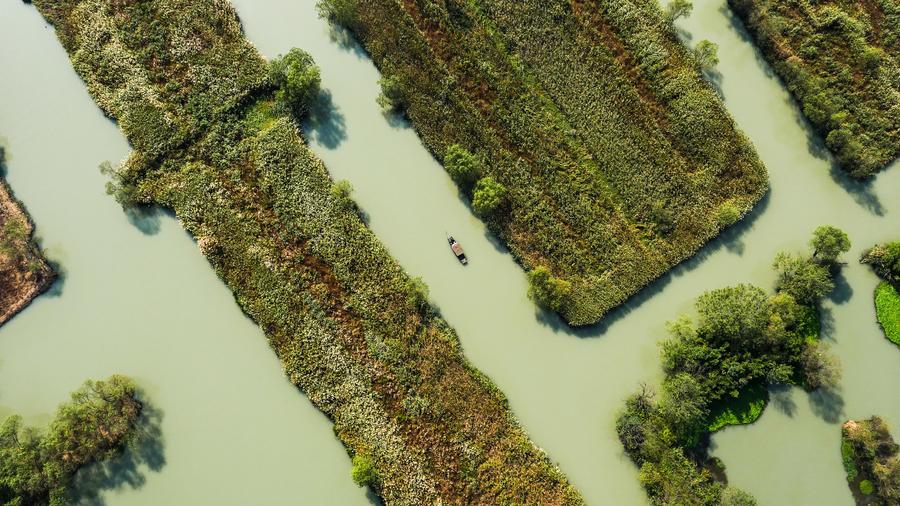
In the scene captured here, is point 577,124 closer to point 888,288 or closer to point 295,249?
point 295,249

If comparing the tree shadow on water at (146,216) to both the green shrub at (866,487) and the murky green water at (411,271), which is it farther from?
the green shrub at (866,487)

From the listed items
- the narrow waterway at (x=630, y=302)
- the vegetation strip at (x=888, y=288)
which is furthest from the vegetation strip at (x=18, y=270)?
the vegetation strip at (x=888, y=288)

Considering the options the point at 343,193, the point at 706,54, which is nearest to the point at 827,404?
the point at 706,54

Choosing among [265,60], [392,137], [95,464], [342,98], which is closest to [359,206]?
[392,137]

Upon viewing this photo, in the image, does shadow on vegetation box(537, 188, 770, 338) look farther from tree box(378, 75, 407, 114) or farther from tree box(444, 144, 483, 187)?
tree box(378, 75, 407, 114)

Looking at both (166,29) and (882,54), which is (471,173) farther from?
(882,54)

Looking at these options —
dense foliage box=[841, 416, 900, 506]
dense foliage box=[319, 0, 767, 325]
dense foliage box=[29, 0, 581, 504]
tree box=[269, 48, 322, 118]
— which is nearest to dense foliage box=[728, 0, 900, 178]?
dense foliage box=[319, 0, 767, 325]
